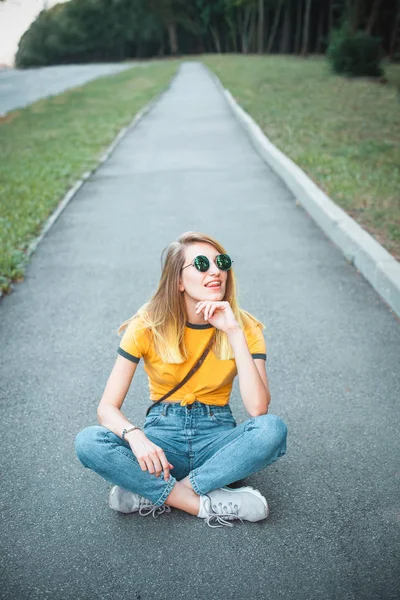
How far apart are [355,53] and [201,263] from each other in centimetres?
2498

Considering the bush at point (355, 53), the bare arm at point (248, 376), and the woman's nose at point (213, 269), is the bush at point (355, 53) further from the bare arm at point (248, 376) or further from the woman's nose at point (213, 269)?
the bare arm at point (248, 376)

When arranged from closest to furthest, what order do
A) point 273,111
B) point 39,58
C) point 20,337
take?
point 20,337
point 273,111
point 39,58

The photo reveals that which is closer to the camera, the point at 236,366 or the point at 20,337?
the point at 236,366

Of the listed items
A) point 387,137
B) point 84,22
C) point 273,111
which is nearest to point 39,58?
point 84,22

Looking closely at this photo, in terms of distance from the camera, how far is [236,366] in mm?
2928

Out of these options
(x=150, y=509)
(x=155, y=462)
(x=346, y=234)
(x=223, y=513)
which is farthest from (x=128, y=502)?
(x=346, y=234)

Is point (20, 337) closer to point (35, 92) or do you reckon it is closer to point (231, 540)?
point (231, 540)

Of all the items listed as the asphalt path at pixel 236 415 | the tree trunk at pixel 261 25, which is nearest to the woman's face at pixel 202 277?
the asphalt path at pixel 236 415

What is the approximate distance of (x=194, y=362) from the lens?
296 cm

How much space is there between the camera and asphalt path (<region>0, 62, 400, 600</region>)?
247 cm

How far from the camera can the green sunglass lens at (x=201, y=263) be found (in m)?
2.75

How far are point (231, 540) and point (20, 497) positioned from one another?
3.63 feet

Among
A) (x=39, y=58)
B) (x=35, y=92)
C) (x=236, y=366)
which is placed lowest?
(x=39, y=58)

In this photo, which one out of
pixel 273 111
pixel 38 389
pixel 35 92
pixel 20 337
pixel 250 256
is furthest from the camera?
pixel 35 92
